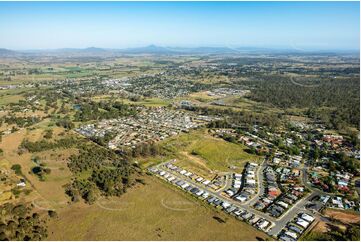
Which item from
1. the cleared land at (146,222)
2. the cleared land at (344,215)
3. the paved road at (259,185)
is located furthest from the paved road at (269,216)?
the cleared land at (344,215)

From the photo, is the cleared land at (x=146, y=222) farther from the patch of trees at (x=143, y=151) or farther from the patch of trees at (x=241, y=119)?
the patch of trees at (x=241, y=119)

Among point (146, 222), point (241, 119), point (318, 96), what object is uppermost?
point (318, 96)

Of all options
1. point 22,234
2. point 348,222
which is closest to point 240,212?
point 348,222

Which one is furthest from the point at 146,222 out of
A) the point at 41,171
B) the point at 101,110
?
the point at 101,110

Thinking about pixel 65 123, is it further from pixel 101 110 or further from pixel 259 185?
pixel 259 185

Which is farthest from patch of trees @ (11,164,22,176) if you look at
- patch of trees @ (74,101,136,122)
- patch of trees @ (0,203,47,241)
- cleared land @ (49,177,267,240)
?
patch of trees @ (74,101,136,122)

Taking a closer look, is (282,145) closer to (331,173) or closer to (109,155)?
(331,173)

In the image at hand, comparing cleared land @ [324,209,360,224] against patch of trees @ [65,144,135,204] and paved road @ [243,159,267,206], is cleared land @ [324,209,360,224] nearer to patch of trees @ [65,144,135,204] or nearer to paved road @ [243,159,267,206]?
paved road @ [243,159,267,206]
